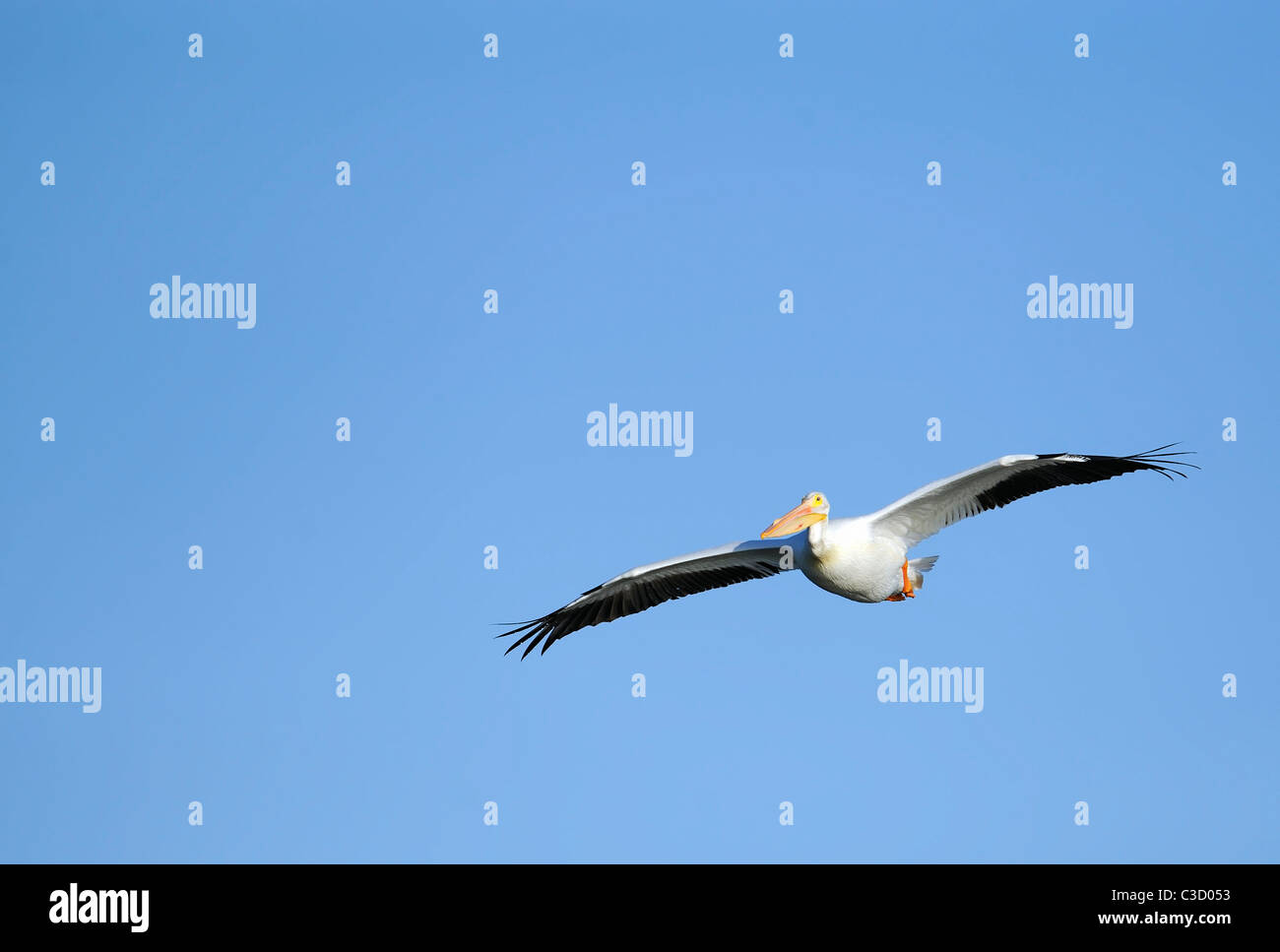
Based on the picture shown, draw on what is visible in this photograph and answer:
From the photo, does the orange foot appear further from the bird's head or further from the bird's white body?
the bird's head

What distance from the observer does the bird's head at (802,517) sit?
47.1 feet

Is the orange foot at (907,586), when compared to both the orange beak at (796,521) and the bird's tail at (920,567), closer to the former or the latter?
the bird's tail at (920,567)

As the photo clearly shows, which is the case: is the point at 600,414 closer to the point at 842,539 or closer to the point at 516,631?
the point at 516,631

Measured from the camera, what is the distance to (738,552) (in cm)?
1509

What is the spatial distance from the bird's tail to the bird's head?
3.09 ft

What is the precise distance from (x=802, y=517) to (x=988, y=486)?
5.58 feet

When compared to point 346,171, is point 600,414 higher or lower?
lower

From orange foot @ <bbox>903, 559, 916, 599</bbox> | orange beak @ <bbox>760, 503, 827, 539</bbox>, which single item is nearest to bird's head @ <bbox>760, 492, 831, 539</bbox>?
orange beak @ <bbox>760, 503, 827, 539</bbox>

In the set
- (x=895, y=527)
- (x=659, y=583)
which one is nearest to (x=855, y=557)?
(x=895, y=527)

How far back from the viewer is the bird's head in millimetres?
14352

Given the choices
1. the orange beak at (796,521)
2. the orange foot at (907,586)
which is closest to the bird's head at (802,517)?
the orange beak at (796,521)

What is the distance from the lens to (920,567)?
14.6m
